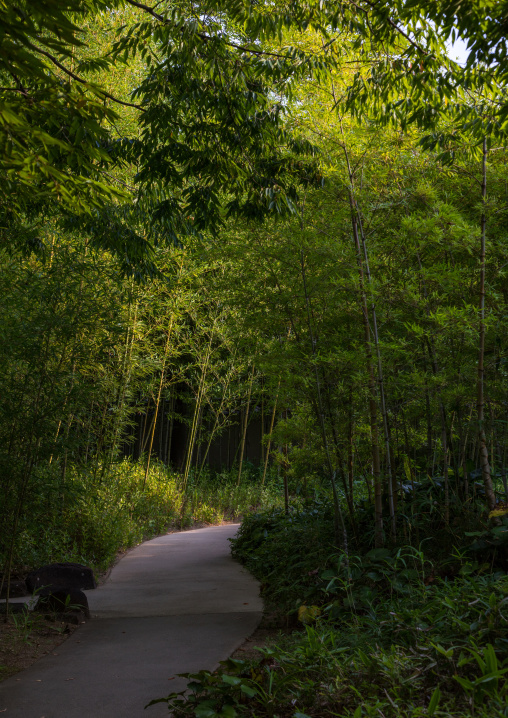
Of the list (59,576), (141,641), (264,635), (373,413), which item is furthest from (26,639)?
(373,413)

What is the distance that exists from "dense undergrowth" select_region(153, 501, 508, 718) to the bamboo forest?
0.01m

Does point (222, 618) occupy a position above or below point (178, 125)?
below

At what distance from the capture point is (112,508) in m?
6.18

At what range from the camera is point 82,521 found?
18.6ft

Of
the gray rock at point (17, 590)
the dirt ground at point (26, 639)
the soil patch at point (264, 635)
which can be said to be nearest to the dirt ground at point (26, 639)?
the dirt ground at point (26, 639)

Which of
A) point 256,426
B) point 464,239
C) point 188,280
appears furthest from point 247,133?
point 256,426

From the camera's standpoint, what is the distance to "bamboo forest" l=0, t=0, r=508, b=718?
2432 mm

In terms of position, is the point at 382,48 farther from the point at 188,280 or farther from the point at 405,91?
the point at 188,280

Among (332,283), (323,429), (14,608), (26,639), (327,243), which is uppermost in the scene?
(327,243)

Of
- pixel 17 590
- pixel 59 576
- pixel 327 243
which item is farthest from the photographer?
pixel 17 590

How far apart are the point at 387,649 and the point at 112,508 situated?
4.22 m

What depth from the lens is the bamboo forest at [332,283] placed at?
95.7 inches

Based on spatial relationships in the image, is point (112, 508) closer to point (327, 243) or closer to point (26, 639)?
point (26, 639)

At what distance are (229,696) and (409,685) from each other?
2.17 feet
